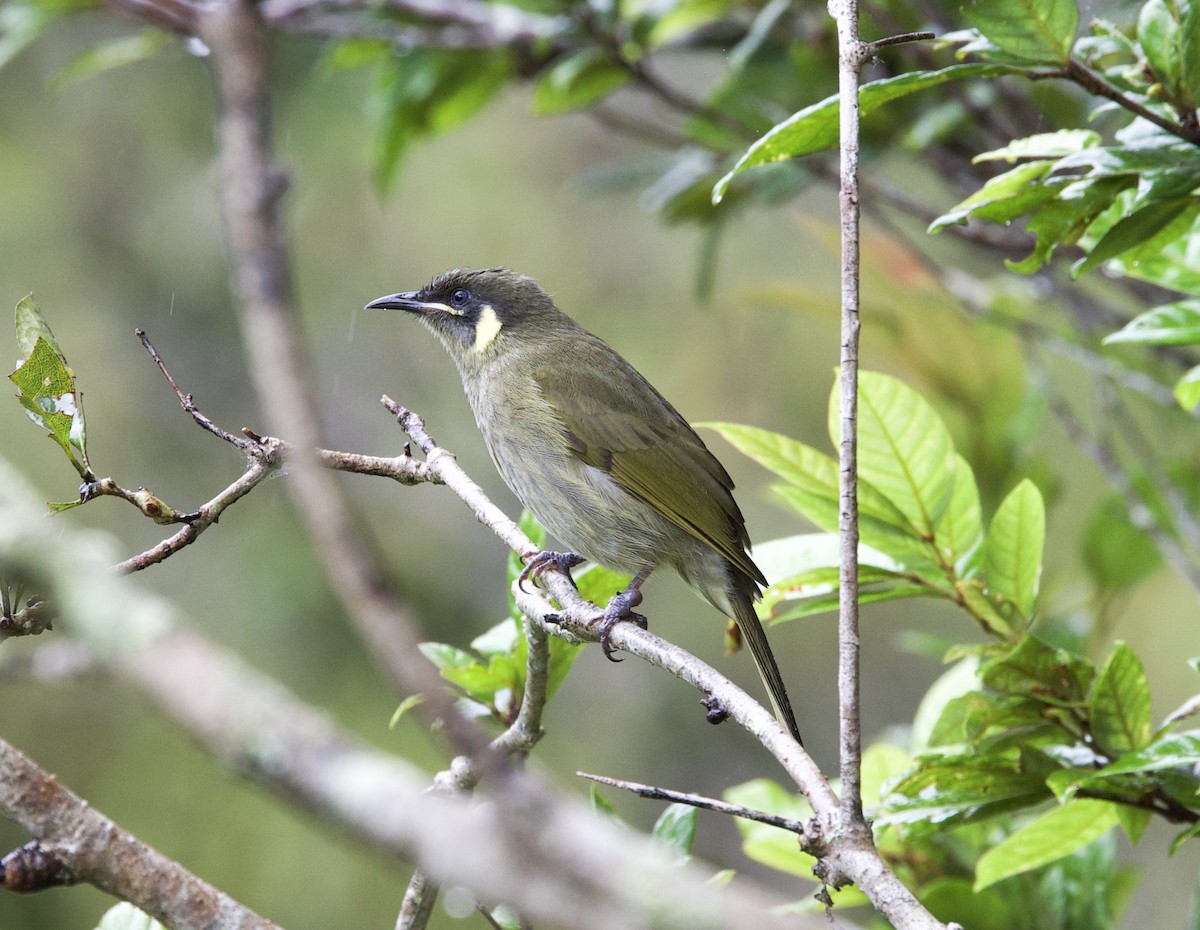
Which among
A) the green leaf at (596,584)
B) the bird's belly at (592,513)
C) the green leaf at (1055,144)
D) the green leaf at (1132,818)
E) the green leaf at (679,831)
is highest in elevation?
the green leaf at (1055,144)

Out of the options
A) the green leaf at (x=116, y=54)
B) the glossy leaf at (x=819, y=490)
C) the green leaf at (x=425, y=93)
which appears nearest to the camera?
the glossy leaf at (x=819, y=490)

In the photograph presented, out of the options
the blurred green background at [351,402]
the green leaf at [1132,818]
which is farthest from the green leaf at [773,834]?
the blurred green background at [351,402]

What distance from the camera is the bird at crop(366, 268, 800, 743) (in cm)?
382

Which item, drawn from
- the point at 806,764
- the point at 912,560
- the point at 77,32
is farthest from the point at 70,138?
the point at 806,764

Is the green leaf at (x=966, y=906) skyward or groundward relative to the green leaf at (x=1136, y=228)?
groundward

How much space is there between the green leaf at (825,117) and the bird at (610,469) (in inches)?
60.9

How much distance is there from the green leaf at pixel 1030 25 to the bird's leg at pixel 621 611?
1262 millimetres

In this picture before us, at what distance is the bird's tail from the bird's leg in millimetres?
282

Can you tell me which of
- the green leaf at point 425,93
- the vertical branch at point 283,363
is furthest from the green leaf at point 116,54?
the vertical branch at point 283,363

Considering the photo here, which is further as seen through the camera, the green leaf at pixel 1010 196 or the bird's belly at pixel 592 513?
the bird's belly at pixel 592 513

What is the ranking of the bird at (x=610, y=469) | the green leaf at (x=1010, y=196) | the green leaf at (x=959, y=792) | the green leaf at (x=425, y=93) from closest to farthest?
the green leaf at (x=1010, y=196), the green leaf at (x=959, y=792), the bird at (x=610, y=469), the green leaf at (x=425, y=93)

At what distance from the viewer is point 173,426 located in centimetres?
771

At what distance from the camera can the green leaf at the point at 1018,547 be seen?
2385mm

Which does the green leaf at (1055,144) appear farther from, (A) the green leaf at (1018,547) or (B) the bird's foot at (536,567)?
(B) the bird's foot at (536,567)
